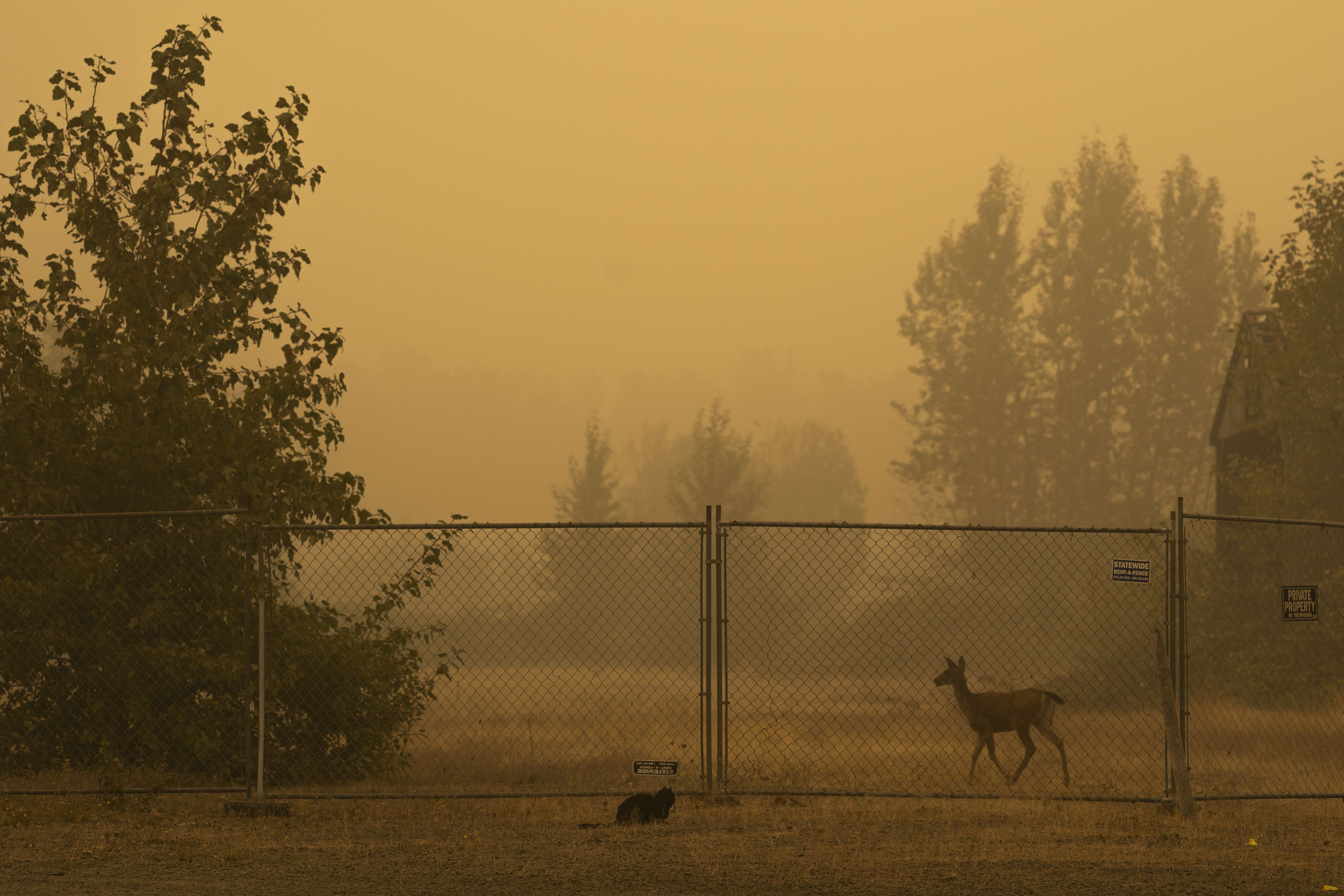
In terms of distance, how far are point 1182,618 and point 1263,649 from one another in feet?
42.6

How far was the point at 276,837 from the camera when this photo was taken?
8438 millimetres

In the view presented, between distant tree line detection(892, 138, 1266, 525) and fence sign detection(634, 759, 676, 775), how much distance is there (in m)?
49.4

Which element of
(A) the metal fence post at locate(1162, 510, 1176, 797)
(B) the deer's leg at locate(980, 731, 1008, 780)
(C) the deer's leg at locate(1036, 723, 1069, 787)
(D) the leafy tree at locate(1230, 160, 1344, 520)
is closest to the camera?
(A) the metal fence post at locate(1162, 510, 1176, 797)

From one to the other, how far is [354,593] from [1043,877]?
325 inches

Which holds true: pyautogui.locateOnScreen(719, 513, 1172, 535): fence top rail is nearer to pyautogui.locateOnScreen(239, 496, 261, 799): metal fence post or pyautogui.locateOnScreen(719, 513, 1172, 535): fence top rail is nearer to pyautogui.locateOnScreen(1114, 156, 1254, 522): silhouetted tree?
pyautogui.locateOnScreen(239, 496, 261, 799): metal fence post

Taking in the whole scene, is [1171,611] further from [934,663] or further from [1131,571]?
[934,663]

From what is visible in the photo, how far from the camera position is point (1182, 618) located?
8727 mm

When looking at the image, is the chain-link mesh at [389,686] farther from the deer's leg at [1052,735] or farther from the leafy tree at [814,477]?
the leafy tree at [814,477]

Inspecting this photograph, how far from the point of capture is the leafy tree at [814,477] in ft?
254

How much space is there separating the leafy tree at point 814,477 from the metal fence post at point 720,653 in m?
65.7

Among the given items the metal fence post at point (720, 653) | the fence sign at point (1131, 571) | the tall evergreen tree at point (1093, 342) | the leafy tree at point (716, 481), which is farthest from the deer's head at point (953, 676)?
the tall evergreen tree at point (1093, 342)

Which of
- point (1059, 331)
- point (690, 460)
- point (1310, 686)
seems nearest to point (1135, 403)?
point (1059, 331)

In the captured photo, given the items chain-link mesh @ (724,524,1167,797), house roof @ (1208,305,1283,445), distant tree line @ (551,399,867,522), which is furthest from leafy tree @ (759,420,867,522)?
house roof @ (1208,305,1283,445)

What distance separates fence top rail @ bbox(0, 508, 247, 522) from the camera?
8.91 metres
